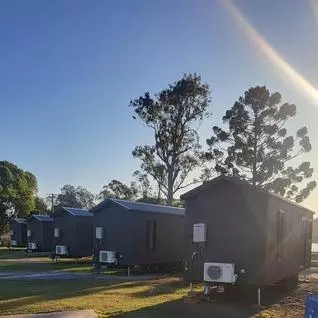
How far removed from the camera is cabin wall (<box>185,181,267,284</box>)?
1386 centimetres

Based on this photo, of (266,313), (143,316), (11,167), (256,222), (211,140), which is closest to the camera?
(143,316)

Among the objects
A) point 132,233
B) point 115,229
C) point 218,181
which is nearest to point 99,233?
point 115,229

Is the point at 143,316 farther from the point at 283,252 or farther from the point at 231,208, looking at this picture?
the point at 283,252

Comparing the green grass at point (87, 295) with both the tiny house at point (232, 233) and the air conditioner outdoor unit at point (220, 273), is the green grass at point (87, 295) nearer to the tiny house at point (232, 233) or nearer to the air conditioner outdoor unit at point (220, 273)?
the air conditioner outdoor unit at point (220, 273)

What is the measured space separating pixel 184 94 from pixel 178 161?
560cm

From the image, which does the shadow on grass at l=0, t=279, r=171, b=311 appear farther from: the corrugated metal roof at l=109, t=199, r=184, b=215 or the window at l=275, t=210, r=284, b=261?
the window at l=275, t=210, r=284, b=261

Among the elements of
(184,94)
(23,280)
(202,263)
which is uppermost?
(184,94)

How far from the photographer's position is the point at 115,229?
79.4 ft

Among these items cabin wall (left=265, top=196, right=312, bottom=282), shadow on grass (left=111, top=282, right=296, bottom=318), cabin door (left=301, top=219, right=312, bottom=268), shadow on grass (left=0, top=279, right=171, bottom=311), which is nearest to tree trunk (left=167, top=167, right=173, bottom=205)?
cabin door (left=301, top=219, right=312, bottom=268)

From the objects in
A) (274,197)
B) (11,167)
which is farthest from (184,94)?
(274,197)

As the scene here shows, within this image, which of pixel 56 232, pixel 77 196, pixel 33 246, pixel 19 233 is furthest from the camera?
pixel 77 196

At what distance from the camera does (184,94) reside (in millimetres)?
41875

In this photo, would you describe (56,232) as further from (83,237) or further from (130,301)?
(130,301)

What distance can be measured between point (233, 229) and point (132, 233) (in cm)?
1013
